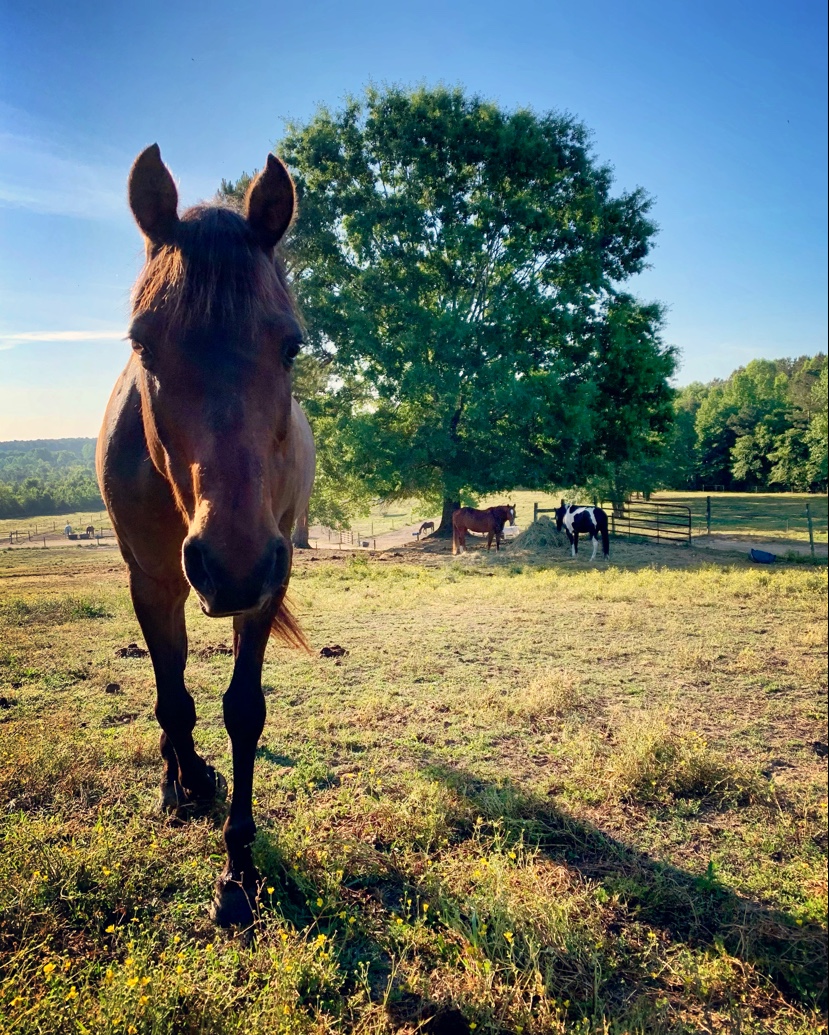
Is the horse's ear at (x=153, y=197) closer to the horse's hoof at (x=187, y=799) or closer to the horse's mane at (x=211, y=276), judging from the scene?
the horse's mane at (x=211, y=276)

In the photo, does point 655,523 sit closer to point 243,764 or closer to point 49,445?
point 243,764

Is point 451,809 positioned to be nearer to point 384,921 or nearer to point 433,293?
point 384,921

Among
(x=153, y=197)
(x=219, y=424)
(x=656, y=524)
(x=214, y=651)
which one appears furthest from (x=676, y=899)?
(x=656, y=524)

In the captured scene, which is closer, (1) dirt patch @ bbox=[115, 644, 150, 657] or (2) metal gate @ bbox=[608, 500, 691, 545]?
(1) dirt patch @ bbox=[115, 644, 150, 657]

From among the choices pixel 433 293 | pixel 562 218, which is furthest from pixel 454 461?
pixel 562 218

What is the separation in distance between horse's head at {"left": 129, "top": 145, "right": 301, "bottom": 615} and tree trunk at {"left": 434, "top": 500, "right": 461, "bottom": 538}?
626 inches

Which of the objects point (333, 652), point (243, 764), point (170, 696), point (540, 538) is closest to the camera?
point (243, 764)

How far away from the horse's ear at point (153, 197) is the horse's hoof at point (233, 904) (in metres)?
2.50

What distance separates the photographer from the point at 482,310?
46.3 feet

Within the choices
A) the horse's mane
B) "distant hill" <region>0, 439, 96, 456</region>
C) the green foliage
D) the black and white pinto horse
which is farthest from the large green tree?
the horse's mane

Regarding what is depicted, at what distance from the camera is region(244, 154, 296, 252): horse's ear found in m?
2.04

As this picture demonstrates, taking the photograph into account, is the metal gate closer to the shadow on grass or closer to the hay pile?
the hay pile

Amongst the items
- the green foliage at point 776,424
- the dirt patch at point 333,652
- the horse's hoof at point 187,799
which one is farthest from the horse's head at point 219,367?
the dirt patch at point 333,652

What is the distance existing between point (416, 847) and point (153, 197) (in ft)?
9.64
